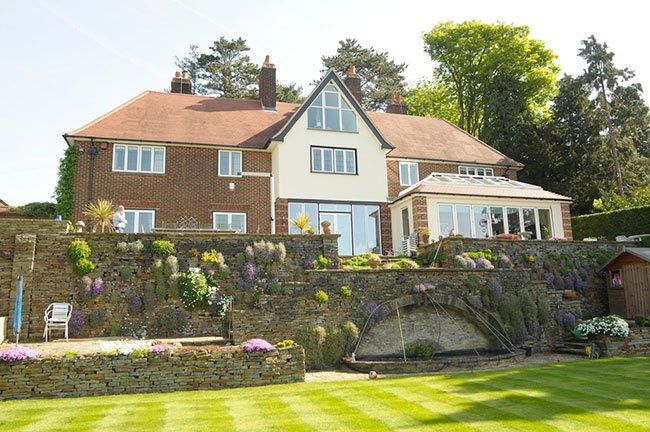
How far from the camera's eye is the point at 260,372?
41.6 ft

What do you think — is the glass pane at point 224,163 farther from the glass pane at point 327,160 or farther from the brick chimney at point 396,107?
the brick chimney at point 396,107

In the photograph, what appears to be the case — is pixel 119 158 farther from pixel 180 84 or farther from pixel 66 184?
pixel 180 84

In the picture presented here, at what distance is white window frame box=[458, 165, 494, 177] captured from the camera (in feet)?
94.3

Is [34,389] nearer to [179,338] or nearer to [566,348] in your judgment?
[179,338]

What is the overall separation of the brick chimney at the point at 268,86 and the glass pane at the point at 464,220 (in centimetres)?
1172

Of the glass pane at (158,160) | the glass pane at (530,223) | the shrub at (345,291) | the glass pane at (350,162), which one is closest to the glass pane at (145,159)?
the glass pane at (158,160)

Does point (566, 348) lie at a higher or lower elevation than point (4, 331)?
lower

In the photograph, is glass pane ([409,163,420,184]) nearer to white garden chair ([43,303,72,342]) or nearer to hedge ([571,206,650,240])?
hedge ([571,206,650,240])

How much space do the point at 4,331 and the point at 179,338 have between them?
16.2 ft

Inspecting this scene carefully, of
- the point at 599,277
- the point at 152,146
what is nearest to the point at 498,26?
the point at 599,277

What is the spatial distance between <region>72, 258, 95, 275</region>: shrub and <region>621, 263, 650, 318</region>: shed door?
20.3 metres

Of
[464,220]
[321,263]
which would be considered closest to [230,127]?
[321,263]

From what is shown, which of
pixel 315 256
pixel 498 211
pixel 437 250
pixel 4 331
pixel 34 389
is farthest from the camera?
pixel 498 211

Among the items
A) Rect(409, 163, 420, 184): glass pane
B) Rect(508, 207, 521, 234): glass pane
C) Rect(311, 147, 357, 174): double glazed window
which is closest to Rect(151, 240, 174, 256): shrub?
Rect(311, 147, 357, 174): double glazed window
